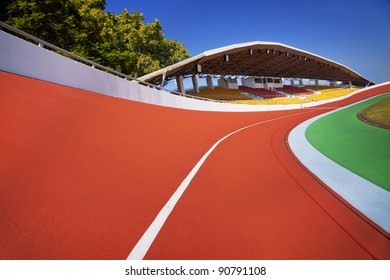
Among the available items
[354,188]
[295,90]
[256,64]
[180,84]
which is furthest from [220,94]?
[354,188]

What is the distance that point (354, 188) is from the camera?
523 cm

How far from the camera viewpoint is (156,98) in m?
18.5

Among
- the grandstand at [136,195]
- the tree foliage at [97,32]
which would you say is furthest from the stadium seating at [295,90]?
the grandstand at [136,195]

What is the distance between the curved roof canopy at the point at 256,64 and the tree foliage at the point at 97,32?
7.01m

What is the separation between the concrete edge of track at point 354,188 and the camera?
4133mm

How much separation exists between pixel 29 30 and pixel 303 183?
34328 millimetres

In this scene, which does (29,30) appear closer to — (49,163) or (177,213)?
(49,163)

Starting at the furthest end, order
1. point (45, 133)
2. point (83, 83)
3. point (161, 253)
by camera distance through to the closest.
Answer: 1. point (83, 83)
2. point (45, 133)
3. point (161, 253)

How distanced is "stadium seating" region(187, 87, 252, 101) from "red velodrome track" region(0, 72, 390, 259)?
3860cm

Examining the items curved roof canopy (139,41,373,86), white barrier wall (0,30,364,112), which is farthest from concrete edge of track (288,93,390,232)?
curved roof canopy (139,41,373,86)

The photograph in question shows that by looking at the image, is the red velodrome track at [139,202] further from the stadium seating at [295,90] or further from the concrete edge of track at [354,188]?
the stadium seating at [295,90]

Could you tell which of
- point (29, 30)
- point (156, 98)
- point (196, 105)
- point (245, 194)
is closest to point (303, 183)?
point (245, 194)

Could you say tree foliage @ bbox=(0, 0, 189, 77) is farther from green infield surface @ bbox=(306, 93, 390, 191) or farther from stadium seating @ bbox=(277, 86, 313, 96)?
stadium seating @ bbox=(277, 86, 313, 96)

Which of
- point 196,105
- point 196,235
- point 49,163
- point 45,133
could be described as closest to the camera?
point 196,235
